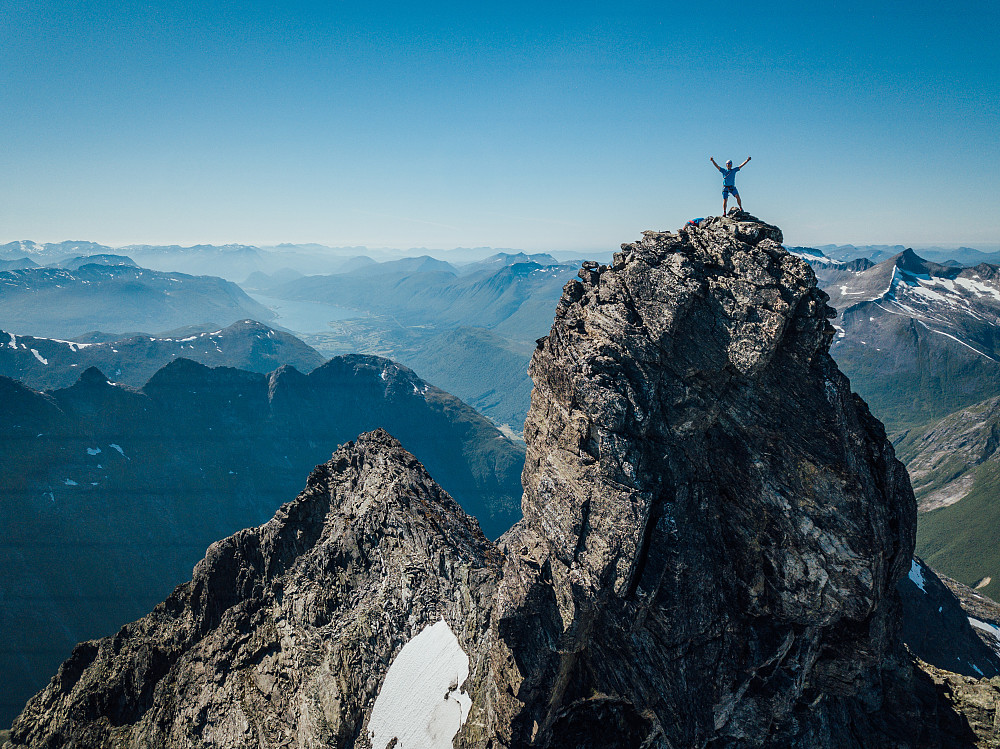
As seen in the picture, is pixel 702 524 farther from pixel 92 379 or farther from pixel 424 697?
pixel 92 379

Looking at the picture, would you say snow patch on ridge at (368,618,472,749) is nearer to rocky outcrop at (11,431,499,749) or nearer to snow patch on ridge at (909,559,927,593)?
rocky outcrop at (11,431,499,749)

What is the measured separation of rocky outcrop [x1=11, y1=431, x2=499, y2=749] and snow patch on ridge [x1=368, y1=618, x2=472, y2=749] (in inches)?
24.6

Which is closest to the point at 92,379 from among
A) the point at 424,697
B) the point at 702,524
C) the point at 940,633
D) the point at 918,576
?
the point at 424,697

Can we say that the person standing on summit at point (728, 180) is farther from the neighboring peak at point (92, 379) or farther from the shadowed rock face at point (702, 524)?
the neighboring peak at point (92, 379)

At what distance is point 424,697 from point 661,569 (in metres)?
14.2

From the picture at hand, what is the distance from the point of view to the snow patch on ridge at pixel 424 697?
24.0m

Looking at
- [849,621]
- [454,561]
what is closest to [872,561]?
[849,621]

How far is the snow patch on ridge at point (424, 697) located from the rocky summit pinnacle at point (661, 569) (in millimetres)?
96

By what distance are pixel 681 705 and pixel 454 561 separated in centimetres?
1325

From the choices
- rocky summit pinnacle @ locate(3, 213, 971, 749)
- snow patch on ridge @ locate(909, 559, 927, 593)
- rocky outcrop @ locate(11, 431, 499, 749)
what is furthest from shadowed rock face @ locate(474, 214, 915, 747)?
snow patch on ridge @ locate(909, 559, 927, 593)

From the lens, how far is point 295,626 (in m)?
29.1

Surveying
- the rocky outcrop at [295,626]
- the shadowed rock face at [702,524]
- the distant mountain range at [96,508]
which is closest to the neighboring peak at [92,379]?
the distant mountain range at [96,508]

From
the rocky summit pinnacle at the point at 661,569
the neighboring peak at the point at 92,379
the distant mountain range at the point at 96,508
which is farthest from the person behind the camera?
the neighboring peak at the point at 92,379

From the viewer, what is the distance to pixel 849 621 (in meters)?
23.0
